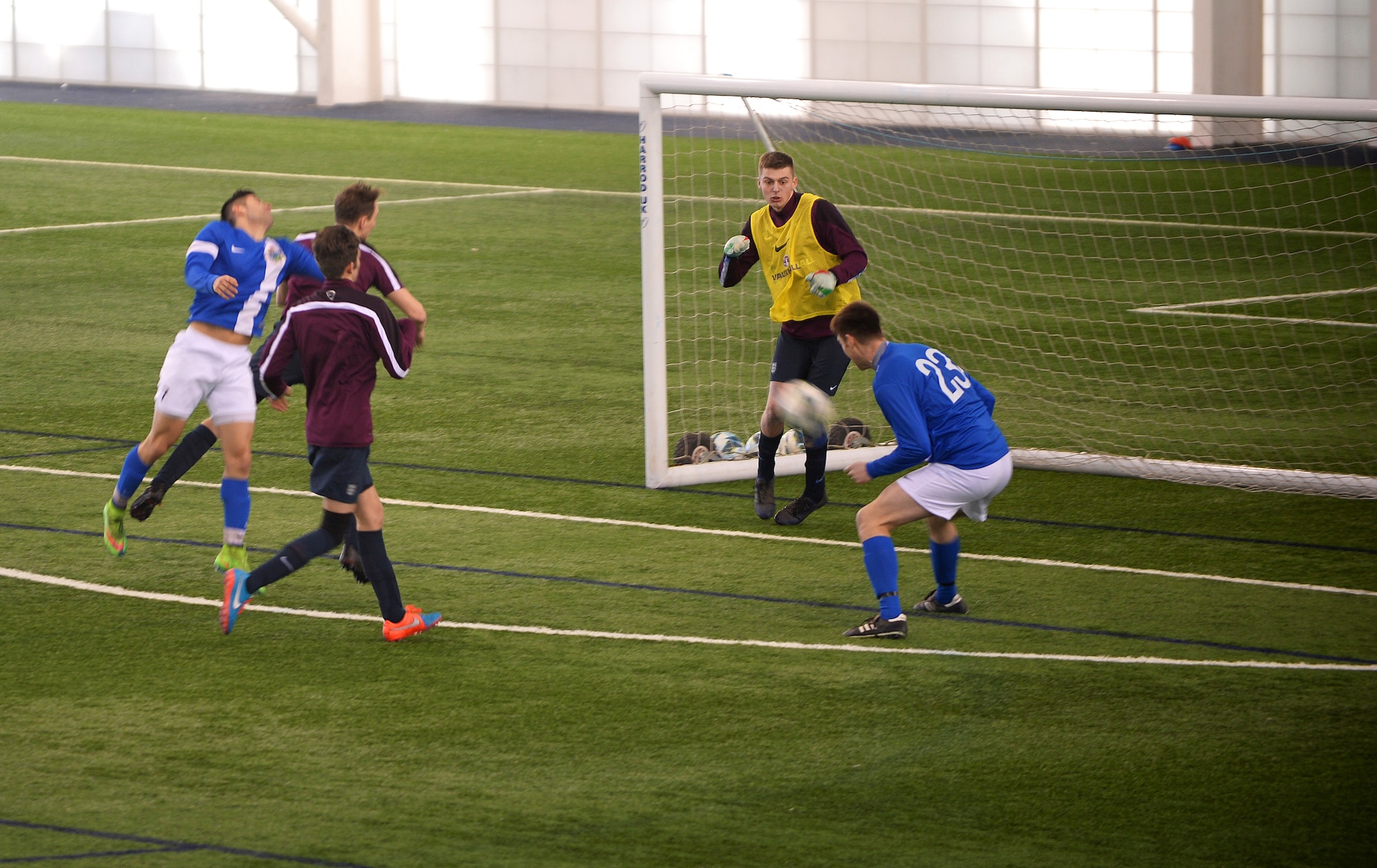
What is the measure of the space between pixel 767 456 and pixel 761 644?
83.7 inches

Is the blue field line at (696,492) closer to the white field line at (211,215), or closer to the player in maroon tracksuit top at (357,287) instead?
the player in maroon tracksuit top at (357,287)

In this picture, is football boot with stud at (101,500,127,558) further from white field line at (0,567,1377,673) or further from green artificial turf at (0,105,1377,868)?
white field line at (0,567,1377,673)

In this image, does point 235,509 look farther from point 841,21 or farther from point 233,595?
point 841,21

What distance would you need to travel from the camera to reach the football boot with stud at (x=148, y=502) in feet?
24.9

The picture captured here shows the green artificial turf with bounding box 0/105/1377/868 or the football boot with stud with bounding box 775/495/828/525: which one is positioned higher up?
the football boot with stud with bounding box 775/495/828/525

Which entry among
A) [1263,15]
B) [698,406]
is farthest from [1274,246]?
[1263,15]

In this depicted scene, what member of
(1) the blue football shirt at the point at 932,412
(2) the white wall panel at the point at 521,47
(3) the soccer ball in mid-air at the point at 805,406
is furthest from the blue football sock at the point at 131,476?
(2) the white wall panel at the point at 521,47

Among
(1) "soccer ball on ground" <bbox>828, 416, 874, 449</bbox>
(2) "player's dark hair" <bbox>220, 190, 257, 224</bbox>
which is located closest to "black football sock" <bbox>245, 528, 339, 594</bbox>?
(2) "player's dark hair" <bbox>220, 190, 257, 224</bbox>

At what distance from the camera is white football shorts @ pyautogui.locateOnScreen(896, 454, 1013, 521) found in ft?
21.2

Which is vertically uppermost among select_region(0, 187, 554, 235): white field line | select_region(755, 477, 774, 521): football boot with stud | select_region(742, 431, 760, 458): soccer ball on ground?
select_region(0, 187, 554, 235): white field line

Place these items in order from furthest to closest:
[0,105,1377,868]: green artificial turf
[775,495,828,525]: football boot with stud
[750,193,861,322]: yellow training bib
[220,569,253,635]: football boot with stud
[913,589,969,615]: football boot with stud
A: 1. [775,495,828,525]: football boot with stud
2. [750,193,861,322]: yellow training bib
3. [913,589,969,615]: football boot with stud
4. [220,569,253,635]: football boot with stud
5. [0,105,1377,868]: green artificial turf

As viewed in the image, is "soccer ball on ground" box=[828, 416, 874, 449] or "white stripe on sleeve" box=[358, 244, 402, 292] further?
"soccer ball on ground" box=[828, 416, 874, 449]

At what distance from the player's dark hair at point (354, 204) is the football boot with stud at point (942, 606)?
2835 millimetres

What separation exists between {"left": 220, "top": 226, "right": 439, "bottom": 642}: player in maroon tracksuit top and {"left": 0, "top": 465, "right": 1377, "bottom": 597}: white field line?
1775 millimetres
